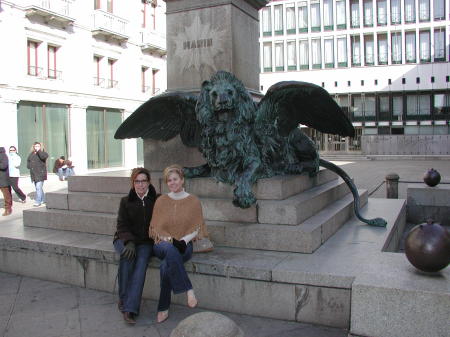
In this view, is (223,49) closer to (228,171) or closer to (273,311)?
(228,171)

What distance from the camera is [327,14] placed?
45.2 meters

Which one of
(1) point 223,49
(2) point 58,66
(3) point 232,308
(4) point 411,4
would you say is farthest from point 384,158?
(3) point 232,308

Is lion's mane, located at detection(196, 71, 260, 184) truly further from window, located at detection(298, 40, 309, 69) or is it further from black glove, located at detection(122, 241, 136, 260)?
window, located at detection(298, 40, 309, 69)

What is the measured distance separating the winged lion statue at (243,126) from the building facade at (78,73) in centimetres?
1628

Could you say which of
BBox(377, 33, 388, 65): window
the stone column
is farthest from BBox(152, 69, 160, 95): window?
the stone column

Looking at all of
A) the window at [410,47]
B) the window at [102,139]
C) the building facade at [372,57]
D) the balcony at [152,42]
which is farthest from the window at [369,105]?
the window at [102,139]

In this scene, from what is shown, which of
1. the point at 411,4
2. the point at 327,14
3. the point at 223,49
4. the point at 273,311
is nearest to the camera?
the point at 273,311

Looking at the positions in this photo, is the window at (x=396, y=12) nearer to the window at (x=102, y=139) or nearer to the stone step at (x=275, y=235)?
the window at (x=102, y=139)

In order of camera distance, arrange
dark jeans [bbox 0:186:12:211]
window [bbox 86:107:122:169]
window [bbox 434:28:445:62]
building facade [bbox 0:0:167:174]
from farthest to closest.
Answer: window [bbox 434:28:445:62]
window [bbox 86:107:122:169]
building facade [bbox 0:0:167:174]
dark jeans [bbox 0:186:12:211]

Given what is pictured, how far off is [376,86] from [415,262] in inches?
1695

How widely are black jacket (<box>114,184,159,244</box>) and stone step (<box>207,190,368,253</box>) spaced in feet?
2.61

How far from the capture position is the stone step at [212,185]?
5.02 metres

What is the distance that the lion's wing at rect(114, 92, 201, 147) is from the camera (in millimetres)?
5562

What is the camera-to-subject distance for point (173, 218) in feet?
13.4
